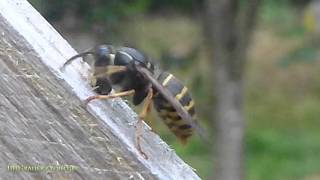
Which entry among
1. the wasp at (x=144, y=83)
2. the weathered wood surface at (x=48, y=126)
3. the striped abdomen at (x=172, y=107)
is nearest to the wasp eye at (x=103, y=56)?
the wasp at (x=144, y=83)

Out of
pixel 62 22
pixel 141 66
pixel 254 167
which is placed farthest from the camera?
pixel 254 167

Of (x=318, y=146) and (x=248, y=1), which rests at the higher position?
(x=248, y=1)

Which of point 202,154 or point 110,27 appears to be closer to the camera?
point 110,27

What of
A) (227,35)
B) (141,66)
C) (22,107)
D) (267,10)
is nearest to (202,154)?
(267,10)

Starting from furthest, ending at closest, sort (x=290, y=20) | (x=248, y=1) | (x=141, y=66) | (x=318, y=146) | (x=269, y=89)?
1. (x=269, y=89)
2. (x=290, y=20)
3. (x=318, y=146)
4. (x=248, y=1)
5. (x=141, y=66)

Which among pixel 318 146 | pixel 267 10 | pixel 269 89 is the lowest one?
pixel 269 89

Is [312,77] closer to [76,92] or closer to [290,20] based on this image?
[290,20]

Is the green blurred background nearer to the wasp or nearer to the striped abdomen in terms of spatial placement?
the striped abdomen
